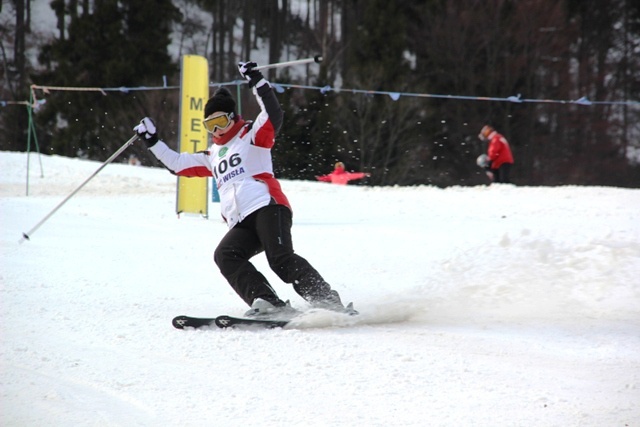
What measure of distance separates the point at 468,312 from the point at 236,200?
163 centimetres

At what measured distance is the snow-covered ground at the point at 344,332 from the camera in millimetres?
3029

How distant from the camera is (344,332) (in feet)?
14.3

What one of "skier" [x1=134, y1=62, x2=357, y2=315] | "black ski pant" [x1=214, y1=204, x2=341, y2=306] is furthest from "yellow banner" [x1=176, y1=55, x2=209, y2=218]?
"black ski pant" [x1=214, y1=204, x2=341, y2=306]

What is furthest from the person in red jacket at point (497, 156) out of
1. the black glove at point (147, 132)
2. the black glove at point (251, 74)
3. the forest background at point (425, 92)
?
the black glove at point (251, 74)

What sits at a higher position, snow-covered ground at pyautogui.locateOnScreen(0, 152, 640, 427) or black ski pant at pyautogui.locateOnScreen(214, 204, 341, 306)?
black ski pant at pyautogui.locateOnScreen(214, 204, 341, 306)

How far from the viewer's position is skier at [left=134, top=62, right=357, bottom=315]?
464 cm

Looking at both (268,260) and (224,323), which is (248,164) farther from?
(224,323)

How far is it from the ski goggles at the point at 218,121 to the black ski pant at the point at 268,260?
1.84 feet

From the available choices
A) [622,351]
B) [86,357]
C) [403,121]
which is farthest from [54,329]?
[403,121]

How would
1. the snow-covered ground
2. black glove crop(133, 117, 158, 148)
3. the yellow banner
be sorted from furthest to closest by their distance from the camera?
the yellow banner < black glove crop(133, 117, 158, 148) < the snow-covered ground

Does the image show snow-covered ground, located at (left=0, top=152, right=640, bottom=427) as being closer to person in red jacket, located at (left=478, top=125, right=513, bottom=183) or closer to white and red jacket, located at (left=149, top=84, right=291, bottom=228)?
white and red jacket, located at (left=149, top=84, right=291, bottom=228)

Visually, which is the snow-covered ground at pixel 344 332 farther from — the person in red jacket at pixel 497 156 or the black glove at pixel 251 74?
the person in red jacket at pixel 497 156

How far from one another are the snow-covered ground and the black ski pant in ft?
1.01

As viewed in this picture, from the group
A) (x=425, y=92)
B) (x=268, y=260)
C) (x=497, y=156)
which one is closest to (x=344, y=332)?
(x=268, y=260)
